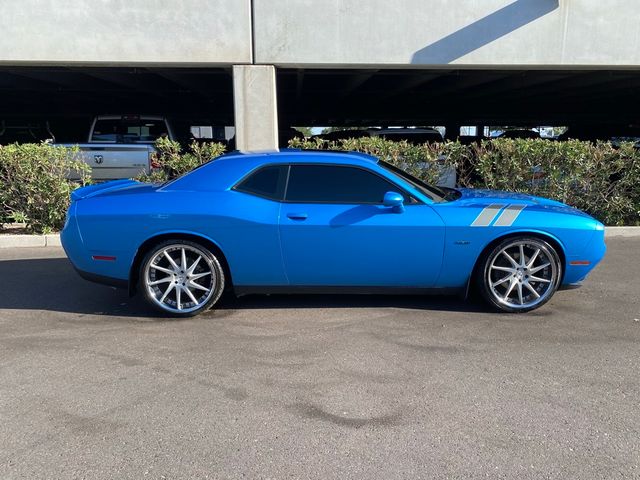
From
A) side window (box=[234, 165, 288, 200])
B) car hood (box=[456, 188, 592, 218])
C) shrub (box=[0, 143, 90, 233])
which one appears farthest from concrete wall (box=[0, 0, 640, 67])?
side window (box=[234, 165, 288, 200])

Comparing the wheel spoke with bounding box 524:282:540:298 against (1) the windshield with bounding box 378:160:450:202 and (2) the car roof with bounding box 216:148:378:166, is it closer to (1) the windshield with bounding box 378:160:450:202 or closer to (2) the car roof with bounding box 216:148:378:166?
(1) the windshield with bounding box 378:160:450:202

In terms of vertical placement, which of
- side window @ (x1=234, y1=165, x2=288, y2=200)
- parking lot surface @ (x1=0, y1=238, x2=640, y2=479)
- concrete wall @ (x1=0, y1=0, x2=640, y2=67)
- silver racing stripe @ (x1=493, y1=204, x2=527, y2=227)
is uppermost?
concrete wall @ (x1=0, y1=0, x2=640, y2=67)

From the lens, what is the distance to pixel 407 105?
24.5m

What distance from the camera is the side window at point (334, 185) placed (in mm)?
4754

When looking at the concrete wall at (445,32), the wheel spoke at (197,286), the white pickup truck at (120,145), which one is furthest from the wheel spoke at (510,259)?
the white pickup truck at (120,145)

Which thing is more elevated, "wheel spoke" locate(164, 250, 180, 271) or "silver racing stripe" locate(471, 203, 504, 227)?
"silver racing stripe" locate(471, 203, 504, 227)

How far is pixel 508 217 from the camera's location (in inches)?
184

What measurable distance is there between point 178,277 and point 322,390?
1.95m

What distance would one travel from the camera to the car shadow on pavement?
5008mm

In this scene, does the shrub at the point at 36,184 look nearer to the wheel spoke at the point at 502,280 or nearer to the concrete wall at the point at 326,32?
the concrete wall at the point at 326,32

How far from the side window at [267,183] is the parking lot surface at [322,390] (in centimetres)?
111

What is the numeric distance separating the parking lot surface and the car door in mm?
375

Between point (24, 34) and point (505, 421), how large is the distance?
9.64 meters

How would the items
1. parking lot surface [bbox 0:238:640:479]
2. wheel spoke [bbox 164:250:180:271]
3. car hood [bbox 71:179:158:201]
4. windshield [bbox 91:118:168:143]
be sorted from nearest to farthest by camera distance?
parking lot surface [bbox 0:238:640:479] → wheel spoke [bbox 164:250:180:271] → car hood [bbox 71:179:158:201] → windshield [bbox 91:118:168:143]
